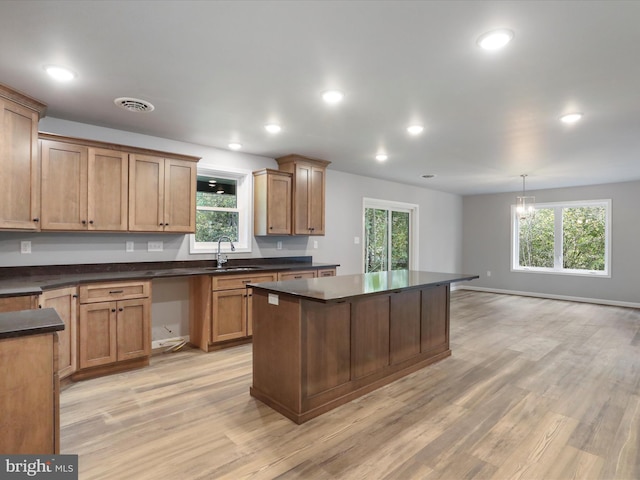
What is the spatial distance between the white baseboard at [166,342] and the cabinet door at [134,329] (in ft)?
1.88

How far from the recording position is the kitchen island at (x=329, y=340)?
8.11 feet

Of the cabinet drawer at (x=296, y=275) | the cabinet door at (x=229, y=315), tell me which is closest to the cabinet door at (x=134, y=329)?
the cabinet door at (x=229, y=315)

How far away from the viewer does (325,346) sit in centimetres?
261

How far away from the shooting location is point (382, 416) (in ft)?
8.21

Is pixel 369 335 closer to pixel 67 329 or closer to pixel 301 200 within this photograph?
pixel 301 200

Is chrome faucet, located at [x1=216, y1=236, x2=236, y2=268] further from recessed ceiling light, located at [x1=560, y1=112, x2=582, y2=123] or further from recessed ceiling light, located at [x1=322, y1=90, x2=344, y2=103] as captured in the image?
recessed ceiling light, located at [x1=560, y1=112, x2=582, y2=123]

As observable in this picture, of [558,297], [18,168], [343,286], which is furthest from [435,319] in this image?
[558,297]

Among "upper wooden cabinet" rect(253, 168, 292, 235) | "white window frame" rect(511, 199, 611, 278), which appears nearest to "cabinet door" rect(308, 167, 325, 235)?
"upper wooden cabinet" rect(253, 168, 292, 235)

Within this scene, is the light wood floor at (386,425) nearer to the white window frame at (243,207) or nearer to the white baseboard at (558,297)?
the white window frame at (243,207)

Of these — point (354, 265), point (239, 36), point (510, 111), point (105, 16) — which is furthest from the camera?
point (354, 265)

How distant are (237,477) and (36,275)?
2.77 meters

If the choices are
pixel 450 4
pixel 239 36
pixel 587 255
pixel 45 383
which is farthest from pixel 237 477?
pixel 587 255

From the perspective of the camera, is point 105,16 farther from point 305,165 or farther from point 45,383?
point 305,165

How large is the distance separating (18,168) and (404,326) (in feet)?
11.5
